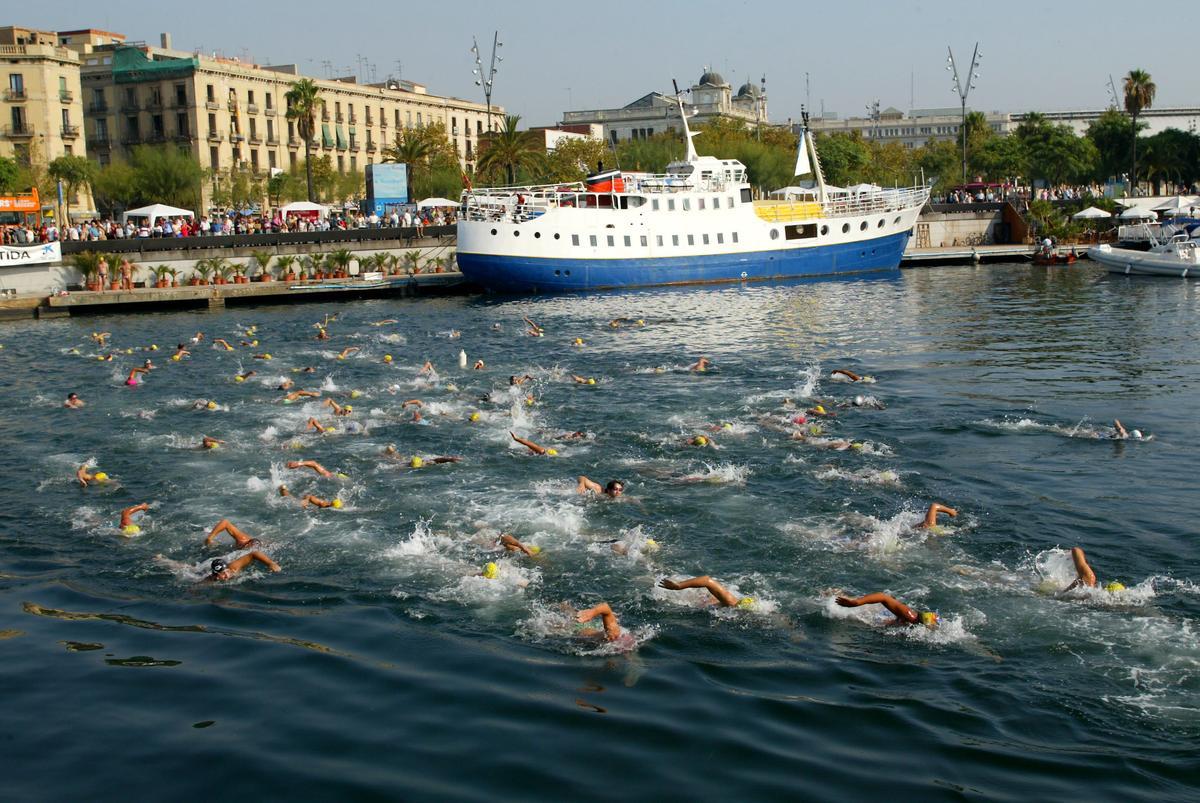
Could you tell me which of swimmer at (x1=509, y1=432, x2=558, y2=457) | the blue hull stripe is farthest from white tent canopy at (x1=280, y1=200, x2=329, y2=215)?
swimmer at (x1=509, y1=432, x2=558, y2=457)

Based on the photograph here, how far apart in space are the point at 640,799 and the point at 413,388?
22600 millimetres

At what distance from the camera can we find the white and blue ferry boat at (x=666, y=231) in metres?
58.6

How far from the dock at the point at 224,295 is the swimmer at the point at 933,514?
46537 millimetres

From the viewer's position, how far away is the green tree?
77125 mm

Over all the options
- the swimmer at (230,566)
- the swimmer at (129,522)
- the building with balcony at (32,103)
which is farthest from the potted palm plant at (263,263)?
the swimmer at (230,566)

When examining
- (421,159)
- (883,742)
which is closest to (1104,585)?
(883,742)

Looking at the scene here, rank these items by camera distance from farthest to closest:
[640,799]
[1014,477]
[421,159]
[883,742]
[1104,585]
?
[421,159] < [1014,477] < [1104,585] < [883,742] < [640,799]

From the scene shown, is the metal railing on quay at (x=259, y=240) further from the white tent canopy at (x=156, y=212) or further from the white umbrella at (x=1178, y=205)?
the white umbrella at (x=1178, y=205)

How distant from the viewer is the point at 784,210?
64.1 meters

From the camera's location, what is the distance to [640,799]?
10.2 m

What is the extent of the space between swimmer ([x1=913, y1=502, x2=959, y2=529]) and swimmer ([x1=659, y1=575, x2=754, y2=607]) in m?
4.06

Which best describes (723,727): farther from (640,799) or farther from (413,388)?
(413,388)

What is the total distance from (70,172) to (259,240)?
24.0 metres

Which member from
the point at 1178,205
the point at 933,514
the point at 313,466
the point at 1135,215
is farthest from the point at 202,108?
the point at 933,514
